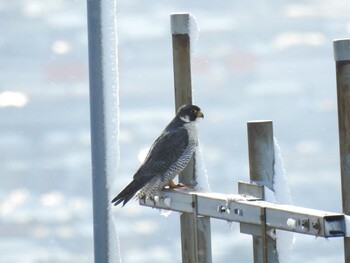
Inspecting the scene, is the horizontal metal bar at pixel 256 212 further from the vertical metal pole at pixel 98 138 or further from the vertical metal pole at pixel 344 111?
the vertical metal pole at pixel 98 138

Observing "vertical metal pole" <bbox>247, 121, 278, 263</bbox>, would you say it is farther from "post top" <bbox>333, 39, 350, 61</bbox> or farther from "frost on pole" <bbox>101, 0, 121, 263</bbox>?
"frost on pole" <bbox>101, 0, 121, 263</bbox>

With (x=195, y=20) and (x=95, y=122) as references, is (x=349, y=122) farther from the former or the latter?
(x=195, y=20)

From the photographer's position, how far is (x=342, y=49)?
27.8 feet

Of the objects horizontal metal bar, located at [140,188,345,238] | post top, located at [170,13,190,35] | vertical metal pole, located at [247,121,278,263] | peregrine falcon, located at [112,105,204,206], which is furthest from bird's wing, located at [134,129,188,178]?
vertical metal pole, located at [247,121,278,263]

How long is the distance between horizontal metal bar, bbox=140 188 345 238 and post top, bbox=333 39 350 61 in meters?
1.02

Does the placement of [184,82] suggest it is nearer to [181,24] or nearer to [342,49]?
[181,24]

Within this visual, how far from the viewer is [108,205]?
8484mm

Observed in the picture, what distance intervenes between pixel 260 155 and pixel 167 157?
2.45 metres

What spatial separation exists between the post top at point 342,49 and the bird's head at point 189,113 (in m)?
2.14

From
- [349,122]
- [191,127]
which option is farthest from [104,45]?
[191,127]

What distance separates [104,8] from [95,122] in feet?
2.30

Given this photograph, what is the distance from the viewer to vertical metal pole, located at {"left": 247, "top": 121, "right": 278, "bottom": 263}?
345 inches

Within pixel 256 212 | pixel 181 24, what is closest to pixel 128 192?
pixel 181 24

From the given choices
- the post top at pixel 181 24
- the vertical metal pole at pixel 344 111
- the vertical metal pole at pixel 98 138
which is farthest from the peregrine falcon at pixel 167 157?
the vertical metal pole at pixel 344 111
